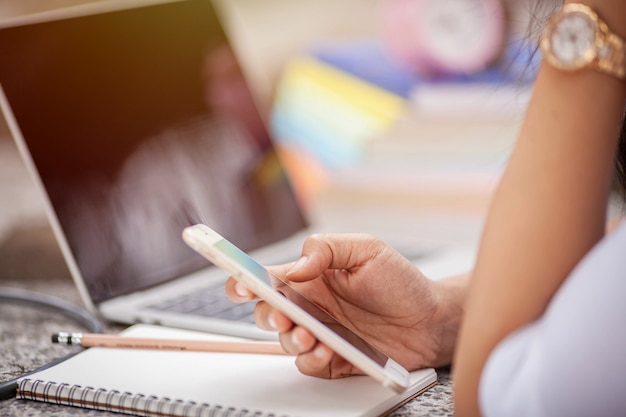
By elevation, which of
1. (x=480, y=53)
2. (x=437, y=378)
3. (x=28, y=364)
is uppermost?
(x=480, y=53)

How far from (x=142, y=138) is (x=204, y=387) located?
374 millimetres

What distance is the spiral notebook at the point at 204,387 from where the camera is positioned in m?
0.49

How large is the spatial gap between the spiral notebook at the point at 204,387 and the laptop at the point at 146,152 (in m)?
0.07

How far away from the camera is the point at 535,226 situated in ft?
1.42

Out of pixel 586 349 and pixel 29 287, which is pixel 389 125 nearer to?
pixel 29 287

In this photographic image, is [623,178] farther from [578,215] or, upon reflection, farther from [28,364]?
[28,364]

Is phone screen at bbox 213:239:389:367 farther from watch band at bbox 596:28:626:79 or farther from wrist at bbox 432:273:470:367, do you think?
watch band at bbox 596:28:626:79

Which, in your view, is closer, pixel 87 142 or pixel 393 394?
pixel 393 394

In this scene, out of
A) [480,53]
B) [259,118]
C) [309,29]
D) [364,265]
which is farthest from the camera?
[309,29]

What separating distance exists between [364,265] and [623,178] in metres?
0.26

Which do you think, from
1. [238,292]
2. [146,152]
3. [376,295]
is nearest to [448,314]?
[376,295]

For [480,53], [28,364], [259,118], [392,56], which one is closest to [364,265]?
[28,364]

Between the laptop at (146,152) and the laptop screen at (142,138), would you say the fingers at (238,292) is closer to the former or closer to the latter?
the laptop at (146,152)

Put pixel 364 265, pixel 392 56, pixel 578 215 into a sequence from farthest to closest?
pixel 392 56
pixel 364 265
pixel 578 215
